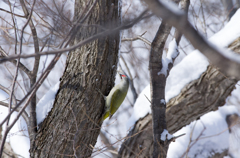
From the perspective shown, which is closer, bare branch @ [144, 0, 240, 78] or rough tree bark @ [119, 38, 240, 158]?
bare branch @ [144, 0, 240, 78]

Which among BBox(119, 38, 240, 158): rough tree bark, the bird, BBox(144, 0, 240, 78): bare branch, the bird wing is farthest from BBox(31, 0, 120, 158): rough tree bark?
BBox(144, 0, 240, 78): bare branch

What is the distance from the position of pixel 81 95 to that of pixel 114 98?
80 cm

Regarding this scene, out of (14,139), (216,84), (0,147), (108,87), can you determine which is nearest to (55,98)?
(108,87)

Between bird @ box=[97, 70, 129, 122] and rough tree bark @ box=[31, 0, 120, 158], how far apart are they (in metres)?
0.22

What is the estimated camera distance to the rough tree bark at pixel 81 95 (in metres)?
2.96

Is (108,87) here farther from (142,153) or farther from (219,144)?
(219,144)

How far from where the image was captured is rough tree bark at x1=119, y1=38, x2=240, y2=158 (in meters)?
3.09

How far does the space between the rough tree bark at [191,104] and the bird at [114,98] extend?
544 mm

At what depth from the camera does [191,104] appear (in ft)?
10.7

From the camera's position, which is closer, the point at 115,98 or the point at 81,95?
the point at 81,95

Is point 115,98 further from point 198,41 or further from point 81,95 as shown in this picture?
point 198,41

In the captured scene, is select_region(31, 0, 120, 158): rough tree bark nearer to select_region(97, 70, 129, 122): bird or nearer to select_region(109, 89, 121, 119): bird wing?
select_region(97, 70, 129, 122): bird

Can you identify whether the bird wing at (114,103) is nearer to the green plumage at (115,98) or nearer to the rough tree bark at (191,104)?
the green plumage at (115,98)

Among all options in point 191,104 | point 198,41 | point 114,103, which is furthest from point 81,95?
point 198,41
